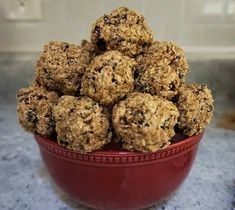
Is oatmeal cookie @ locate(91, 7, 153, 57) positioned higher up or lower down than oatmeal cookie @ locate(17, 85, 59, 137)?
higher up

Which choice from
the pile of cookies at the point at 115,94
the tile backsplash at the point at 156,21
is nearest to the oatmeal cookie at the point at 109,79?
the pile of cookies at the point at 115,94

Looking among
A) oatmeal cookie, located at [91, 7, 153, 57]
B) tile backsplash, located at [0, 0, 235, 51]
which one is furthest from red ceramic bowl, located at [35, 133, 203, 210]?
tile backsplash, located at [0, 0, 235, 51]

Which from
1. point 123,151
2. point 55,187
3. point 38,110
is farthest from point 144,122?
point 55,187

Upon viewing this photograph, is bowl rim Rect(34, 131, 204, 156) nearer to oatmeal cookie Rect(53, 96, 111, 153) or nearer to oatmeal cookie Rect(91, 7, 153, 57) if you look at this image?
oatmeal cookie Rect(53, 96, 111, 153)

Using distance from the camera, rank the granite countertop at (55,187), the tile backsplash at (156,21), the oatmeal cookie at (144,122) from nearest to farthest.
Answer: the oatmeal cookie at (144,122) < the granite countertop at (55,187) < the tile backsplash at (156,21)

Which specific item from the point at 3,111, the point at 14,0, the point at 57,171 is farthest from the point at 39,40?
the point at 57,171

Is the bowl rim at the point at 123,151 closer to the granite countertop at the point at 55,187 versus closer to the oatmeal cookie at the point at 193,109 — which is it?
the oatmeal cookie at the point at 193,109

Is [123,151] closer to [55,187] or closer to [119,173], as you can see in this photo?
[119,173]
